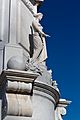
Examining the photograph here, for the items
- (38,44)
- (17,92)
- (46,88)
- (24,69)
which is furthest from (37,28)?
(17,92)

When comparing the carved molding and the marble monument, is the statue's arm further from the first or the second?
the carved molding

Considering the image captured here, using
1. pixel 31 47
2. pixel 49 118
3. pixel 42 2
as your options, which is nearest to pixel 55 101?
pixel 49 118

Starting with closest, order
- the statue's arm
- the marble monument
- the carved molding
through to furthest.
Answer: the carved molding → the marble monument → the statue's arm

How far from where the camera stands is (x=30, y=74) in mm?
10281

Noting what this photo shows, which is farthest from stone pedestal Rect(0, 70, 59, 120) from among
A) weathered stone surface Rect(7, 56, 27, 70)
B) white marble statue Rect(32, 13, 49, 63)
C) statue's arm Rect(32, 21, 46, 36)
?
statue's arm Rect(32, 21, 46, 36)

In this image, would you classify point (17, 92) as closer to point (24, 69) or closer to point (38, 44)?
point (24, 69)

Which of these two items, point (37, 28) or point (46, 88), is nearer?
point (46, 88)

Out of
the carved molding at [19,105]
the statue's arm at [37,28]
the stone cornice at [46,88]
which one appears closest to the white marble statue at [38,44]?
the statue's arm at [37,28]

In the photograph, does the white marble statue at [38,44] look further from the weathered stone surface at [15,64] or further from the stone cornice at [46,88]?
the weathered stone surface at [15,64]

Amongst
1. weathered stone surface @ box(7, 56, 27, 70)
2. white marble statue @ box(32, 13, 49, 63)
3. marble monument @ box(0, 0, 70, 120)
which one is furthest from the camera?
white marble statue @ box(32, 13, 49, 63)

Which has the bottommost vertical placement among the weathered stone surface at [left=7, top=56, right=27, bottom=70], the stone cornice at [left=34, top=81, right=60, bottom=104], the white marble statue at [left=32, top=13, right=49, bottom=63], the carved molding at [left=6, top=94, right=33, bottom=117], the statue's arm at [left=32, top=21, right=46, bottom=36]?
the carved molding at [left=6, top=94, right=33, bottom=117]

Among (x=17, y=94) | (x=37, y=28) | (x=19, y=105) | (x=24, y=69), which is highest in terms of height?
(x=37, y=28)

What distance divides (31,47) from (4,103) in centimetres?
289

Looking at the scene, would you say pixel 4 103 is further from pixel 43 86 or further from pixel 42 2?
pixel 42 2
